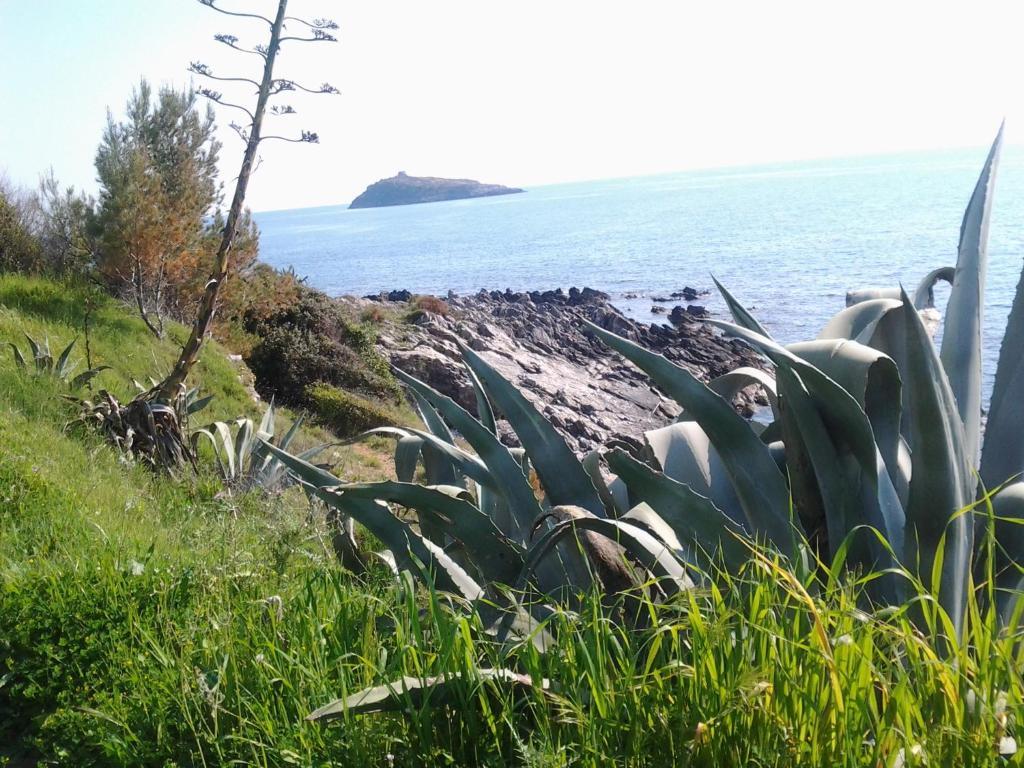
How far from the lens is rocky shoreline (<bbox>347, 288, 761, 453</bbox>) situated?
23453 mm

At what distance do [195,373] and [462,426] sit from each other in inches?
477

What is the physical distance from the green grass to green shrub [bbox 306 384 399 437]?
13904 millimetres

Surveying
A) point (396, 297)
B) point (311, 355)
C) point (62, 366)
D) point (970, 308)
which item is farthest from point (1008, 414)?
point (396, 297)

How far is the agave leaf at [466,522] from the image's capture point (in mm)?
2449

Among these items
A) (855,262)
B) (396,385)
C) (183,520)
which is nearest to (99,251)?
(396,385)

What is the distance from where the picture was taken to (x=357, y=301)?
Result: 115 feet

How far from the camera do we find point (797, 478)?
97.3 inches

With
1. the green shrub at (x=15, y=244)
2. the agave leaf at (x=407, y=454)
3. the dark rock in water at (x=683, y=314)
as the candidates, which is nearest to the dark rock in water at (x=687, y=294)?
the dark rock in water at (x=683, y=314)

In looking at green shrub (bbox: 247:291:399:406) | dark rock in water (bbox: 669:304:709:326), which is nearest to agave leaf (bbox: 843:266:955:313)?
green shrub (bbox: 247:291:399:406)

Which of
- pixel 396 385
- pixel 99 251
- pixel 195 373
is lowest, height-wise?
pixel 396 385

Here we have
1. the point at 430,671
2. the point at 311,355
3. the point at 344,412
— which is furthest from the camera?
the point at 311,355

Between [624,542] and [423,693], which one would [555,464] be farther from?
[423,693]

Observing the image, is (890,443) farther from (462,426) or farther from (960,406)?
(462,426)

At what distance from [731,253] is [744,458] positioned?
65054 mm
